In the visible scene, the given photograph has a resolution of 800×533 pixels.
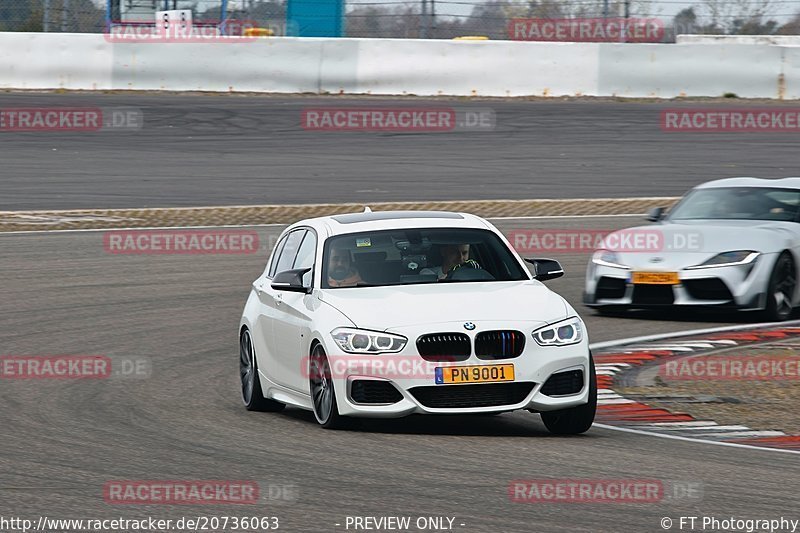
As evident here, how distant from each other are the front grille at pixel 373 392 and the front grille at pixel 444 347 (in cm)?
27

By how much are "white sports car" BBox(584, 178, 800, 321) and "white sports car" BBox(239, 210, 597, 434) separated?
15.3 ft

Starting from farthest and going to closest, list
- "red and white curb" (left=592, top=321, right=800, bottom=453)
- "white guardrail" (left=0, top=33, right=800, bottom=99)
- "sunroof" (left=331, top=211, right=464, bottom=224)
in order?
1. "white guardrail" (left=0, top=33, right=800, bottom=99)
2. "sunroof" (left=331, top=211, right=464, bottom=224)
3. "red and white curb" (left=592, top=321, right=800, bottom=453)

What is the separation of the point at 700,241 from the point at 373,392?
6.65 meters

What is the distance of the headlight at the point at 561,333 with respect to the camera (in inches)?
334

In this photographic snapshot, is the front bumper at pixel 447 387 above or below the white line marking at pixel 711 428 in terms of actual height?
above

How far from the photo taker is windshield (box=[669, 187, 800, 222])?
1501 cm

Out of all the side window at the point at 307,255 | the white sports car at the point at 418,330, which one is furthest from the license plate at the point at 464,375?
the side window at the point at 307,255

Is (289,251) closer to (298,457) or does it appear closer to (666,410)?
(666,410)

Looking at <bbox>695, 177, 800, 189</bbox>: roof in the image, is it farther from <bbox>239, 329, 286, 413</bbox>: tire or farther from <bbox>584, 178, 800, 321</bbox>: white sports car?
<bbox>239, 329, 286, 413</bbox>: tire

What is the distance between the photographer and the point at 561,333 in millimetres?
8594

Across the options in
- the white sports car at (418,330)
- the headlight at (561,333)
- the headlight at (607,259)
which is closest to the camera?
the white sports car at (418,330)

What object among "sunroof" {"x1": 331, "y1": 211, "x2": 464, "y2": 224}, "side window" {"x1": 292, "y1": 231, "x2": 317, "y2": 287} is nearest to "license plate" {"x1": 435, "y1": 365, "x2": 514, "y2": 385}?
"side window" {"x1": 292, "y1": 231, "x2": 317, "y2": 287}

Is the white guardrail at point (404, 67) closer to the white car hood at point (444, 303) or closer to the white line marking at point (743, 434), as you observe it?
the white car hood at point (444, 303)

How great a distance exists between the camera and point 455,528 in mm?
6102
